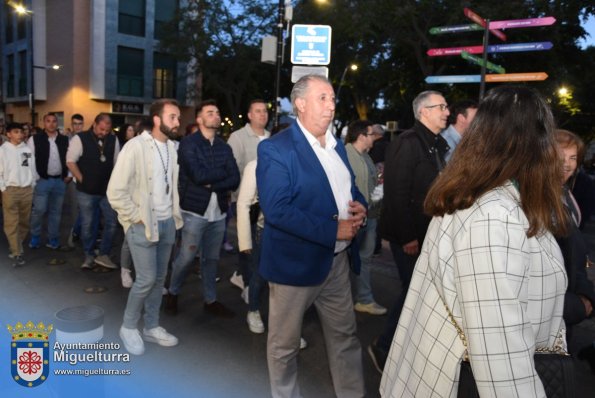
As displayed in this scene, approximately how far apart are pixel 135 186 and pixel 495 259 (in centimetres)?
314

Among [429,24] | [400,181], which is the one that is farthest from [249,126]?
[429,24]

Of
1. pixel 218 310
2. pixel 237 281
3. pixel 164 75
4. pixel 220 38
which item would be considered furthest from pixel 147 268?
pixel 164 75

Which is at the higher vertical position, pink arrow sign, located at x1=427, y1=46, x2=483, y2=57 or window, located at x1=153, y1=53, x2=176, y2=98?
window, located at x1=153, y1=53, x2=176, y2=98

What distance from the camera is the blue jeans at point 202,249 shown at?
4582mm

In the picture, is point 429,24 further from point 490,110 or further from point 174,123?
point 490,110

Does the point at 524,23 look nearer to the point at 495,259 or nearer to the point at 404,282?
the point at 404,282

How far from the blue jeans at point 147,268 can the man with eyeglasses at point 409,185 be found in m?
1.75

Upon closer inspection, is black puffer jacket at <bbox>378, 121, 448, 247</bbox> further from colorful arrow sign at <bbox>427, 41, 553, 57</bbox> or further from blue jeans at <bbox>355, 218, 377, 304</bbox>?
colorful arrow sign at <bbox>427, 41, 553, 57</bbox>

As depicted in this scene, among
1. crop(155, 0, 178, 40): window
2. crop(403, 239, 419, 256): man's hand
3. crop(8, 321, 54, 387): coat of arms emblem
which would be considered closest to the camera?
crop(8, 321, 54, 387): coat of arms emblem

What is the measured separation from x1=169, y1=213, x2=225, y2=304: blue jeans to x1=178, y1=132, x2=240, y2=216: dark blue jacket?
0.16m

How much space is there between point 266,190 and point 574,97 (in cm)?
2748

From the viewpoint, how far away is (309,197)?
2703mm

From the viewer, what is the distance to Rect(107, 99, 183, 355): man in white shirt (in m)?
3.83

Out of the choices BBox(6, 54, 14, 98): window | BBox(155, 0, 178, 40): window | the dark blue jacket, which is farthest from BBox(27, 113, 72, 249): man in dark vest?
BBox(6, 54, 14, 98): window
